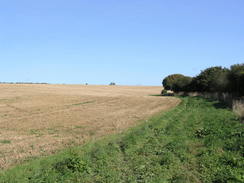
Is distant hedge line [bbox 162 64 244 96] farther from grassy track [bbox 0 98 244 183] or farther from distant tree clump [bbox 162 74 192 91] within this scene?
grassy track [bbox 0 98 244 183]

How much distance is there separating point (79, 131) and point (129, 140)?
464cm

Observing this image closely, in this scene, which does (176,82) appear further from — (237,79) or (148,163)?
(148,163)

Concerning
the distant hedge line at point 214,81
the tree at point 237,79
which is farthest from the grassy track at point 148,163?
the distant hedge line at point 214,81

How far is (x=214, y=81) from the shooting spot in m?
43.2

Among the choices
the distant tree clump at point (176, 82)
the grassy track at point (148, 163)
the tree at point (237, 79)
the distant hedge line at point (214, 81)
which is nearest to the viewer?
the grassy track at point (148, 163)

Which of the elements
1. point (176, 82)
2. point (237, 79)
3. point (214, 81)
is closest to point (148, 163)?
point (237, 79)

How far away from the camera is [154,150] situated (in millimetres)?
9445

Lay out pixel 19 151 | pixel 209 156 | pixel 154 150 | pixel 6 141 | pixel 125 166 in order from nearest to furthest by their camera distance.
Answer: pixel 125 166 → pixel 209 156 → pixel 154 150 → pixel 19 151 → pixel 6 141

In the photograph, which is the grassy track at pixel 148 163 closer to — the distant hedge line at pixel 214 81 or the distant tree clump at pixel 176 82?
the distant hedge line at pixel 214 81

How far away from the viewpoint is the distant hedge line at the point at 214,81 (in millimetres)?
28745

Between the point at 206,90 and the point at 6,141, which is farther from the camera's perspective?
the point at 206,90

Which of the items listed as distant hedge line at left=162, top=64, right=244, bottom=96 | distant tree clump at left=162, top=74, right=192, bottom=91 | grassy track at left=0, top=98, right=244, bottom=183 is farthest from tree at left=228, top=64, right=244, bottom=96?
distant tree clump at left=162, top=74, right=192, bottom=91

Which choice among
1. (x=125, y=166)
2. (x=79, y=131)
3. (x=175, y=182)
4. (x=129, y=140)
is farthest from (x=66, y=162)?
(x=79, y=131)

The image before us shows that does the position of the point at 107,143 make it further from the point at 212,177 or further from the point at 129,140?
the point at 212,177
